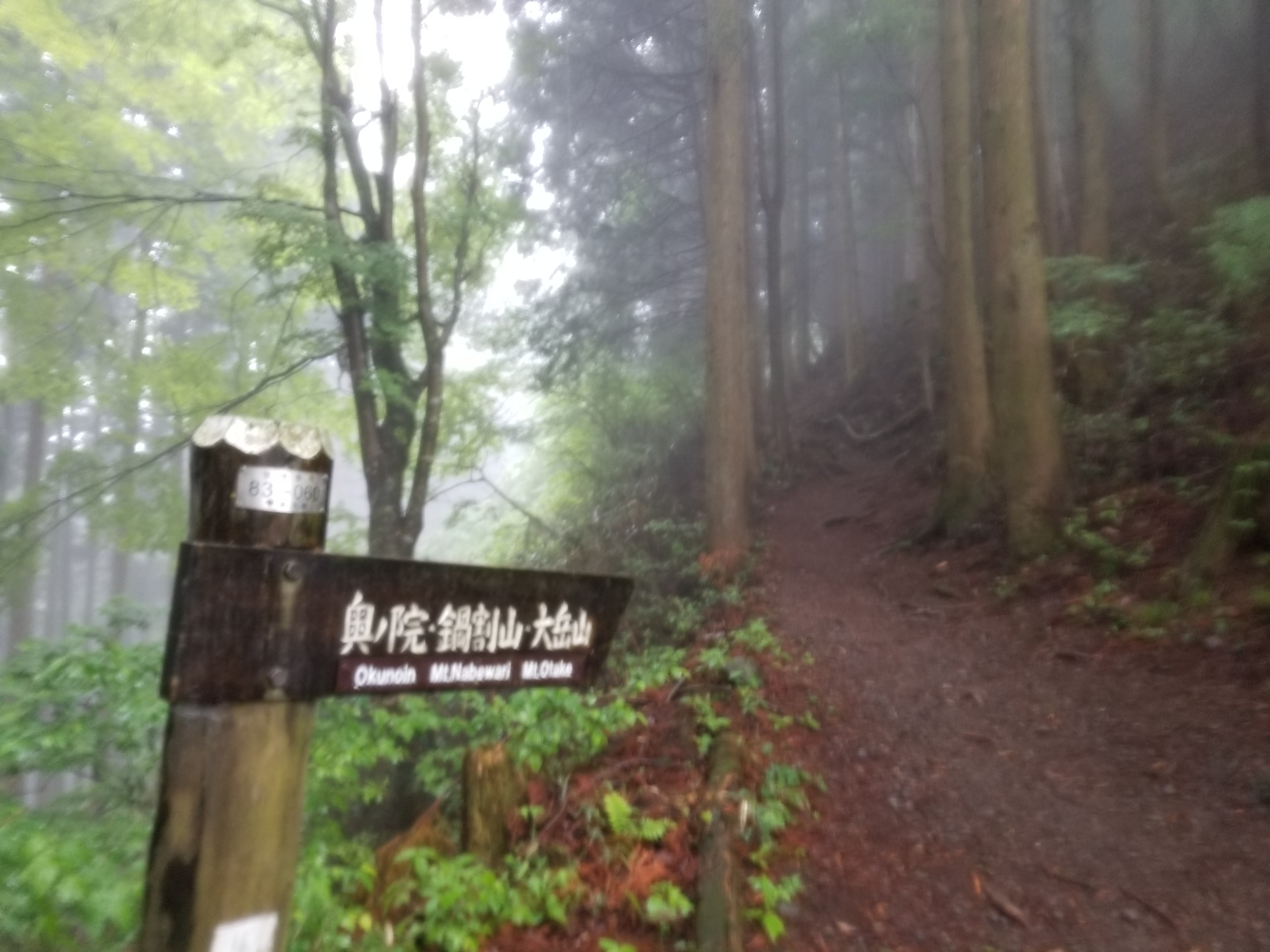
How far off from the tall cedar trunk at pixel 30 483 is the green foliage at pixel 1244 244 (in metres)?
14.6

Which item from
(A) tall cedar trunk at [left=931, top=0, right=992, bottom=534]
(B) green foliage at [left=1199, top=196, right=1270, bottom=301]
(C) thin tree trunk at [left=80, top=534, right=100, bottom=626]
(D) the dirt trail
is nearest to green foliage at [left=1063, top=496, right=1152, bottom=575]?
(D) the dirt trail

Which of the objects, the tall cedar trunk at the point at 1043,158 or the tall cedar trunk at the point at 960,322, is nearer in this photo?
the tall cedar trunk at the point at 960,322

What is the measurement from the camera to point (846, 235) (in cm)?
2097

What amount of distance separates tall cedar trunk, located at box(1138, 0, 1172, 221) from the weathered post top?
1671 cm

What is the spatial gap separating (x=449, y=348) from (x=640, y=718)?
40.6 ft

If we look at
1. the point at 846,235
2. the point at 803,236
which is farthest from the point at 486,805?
the point at 803,236

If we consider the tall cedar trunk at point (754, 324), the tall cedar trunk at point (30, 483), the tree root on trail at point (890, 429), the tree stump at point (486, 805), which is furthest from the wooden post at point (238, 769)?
the tree root on trail at point (890, 429)

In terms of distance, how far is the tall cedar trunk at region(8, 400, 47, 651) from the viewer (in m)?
15.2

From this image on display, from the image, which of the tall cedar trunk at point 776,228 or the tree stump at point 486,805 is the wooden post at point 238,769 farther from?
the tall cedar trunk at point 776,228

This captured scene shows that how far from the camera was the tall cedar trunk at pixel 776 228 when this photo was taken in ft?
57.8

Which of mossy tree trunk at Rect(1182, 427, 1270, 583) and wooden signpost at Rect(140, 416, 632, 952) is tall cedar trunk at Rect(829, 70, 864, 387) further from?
wooden signpost at Rect(140, 416, 632, 952)

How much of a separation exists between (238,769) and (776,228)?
16.9 m

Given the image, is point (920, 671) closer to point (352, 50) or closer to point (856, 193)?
point (352, 50)

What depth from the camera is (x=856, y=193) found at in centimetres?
2744
